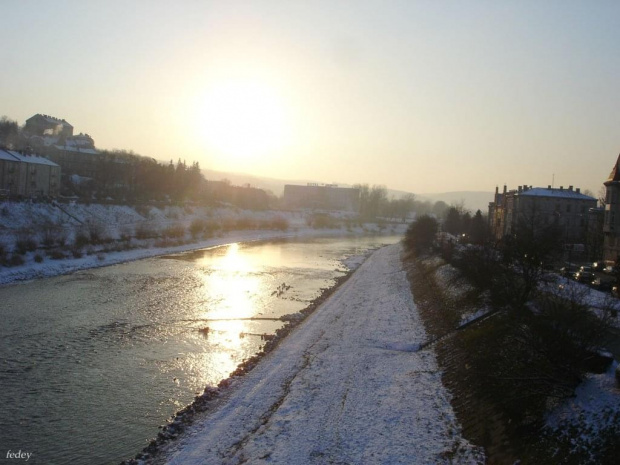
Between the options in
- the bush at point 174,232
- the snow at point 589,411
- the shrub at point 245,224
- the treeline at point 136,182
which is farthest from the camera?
the shrub at point 245,224

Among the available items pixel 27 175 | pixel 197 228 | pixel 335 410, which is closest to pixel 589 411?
pixel 335 410

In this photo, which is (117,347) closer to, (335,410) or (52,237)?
(335,410)

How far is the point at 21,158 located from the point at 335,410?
66652mm

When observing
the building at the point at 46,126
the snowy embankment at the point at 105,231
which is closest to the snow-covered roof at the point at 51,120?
the building at the point at 46,126

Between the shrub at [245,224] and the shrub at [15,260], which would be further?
the shrub at [245,224]

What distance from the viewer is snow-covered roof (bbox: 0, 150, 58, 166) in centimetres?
6575

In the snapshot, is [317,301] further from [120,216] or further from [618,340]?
[120,216]

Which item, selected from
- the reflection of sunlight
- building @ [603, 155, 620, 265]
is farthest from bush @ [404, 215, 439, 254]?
the reflection of sunlight

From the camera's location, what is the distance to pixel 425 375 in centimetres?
1703

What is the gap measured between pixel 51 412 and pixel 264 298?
18.8 meters

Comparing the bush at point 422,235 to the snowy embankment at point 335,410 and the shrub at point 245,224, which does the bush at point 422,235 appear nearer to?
the shrub at point 245,224

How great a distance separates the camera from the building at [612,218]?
4638 centimetres

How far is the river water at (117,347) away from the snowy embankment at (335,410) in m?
1.49

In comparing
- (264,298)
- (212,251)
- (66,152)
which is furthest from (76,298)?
(66,152)
